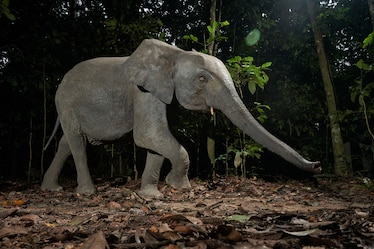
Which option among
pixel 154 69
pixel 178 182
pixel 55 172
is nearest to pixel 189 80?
pixel 154 69

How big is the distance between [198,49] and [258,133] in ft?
17.3

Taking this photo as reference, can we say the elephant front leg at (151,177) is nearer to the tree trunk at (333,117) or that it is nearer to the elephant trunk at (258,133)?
the elephant trunk at (258,133)

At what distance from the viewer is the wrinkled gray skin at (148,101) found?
4.42 metres

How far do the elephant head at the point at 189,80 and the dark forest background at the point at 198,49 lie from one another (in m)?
0.70

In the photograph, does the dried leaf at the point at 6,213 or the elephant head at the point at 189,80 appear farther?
the elephant head at the point at 189,80

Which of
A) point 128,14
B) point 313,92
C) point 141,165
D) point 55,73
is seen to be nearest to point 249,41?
point 313,92

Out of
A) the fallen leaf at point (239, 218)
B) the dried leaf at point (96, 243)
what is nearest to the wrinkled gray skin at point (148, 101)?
the fallen leaf at point (239, 218)

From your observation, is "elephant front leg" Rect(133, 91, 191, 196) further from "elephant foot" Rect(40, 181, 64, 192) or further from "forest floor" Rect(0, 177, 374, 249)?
"elephant foot" Rect(40, 181, 64, 192)

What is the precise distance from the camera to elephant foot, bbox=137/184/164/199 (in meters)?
4.44

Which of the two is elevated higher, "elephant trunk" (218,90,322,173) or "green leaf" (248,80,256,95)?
"green leaf" (248,80,256,95)

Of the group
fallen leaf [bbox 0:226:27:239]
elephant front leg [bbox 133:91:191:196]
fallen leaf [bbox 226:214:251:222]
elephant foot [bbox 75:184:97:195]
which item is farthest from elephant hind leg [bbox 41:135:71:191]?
fallen leaf [bbox 226:214:251:222]

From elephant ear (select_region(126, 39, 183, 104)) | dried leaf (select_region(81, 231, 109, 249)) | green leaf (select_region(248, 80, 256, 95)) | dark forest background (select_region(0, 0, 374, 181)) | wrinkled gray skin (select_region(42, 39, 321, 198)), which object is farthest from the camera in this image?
dark forest background (select_region(0, 0, 374, 181))

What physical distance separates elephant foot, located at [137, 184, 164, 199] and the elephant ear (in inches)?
44.0

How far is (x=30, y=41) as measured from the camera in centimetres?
722
